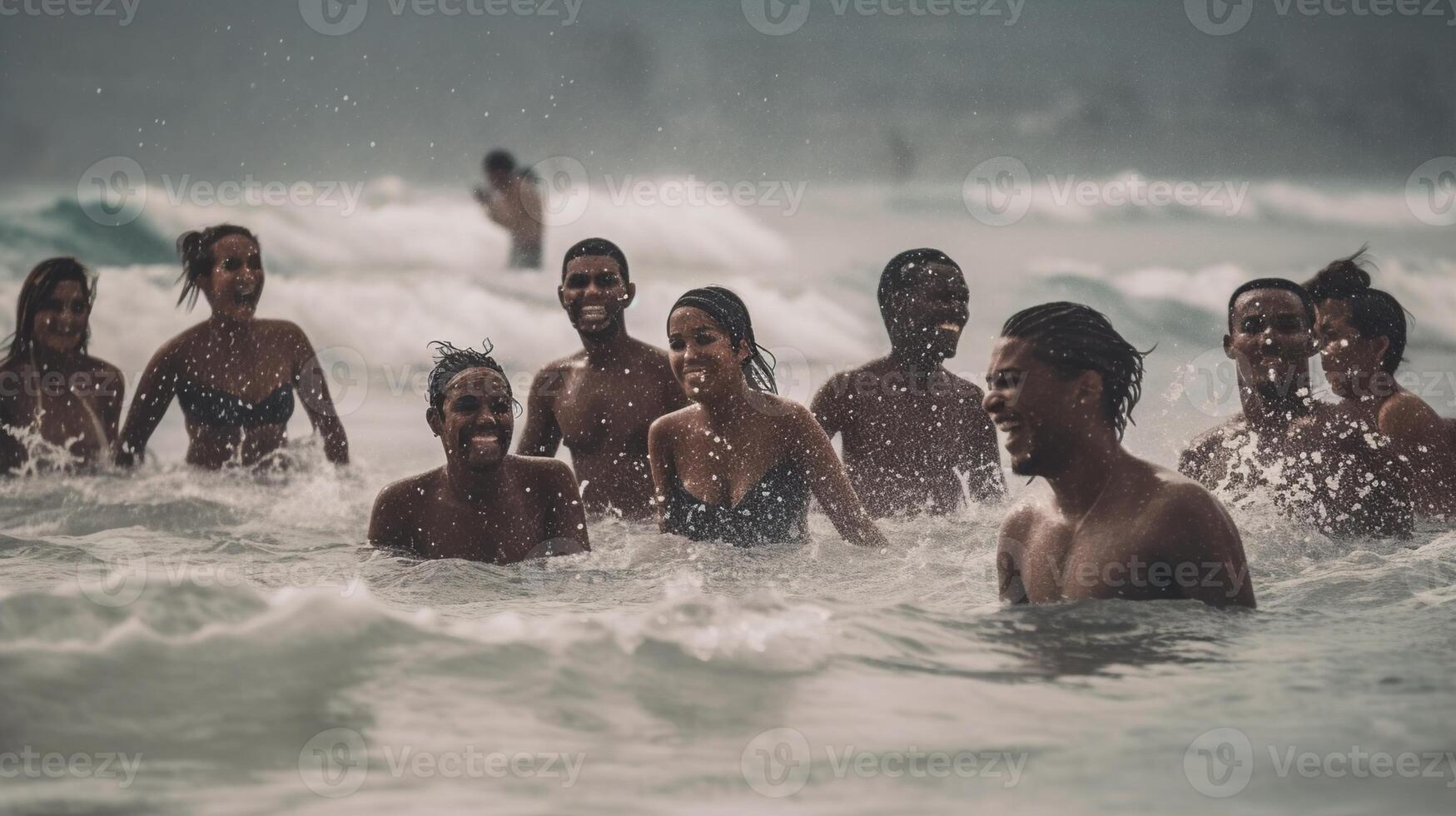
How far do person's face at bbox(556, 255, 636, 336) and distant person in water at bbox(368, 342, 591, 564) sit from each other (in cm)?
141

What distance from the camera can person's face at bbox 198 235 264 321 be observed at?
9.38 m

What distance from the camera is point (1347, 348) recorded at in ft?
26.5

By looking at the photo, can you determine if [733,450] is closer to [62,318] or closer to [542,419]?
[542,419]

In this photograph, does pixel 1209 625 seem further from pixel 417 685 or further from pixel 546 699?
pixel 417 685

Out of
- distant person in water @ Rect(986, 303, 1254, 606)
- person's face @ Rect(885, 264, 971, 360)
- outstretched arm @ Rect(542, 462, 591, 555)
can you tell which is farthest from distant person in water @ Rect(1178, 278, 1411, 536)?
outstretched arm @ Rect(542, 462, 591, 555)

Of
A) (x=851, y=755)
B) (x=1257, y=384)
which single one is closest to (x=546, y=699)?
(x=851, y=755)

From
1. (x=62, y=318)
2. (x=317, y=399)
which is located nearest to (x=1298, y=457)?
(x=317, y=399)

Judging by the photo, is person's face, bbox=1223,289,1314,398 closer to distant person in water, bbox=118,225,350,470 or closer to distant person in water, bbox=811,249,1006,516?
distant person in water, bbox=811,249,1006,516

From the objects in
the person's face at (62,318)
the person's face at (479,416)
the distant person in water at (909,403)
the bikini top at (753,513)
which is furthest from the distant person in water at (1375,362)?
the person's face at (62,318)

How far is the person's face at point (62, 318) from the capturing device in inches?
384

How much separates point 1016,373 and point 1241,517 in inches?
128

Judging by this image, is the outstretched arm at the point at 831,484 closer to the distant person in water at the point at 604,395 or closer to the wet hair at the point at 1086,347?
the distant person in water at the point at 604,395

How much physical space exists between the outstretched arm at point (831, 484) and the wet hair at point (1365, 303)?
3.09 m

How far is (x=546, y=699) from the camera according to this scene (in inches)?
178
